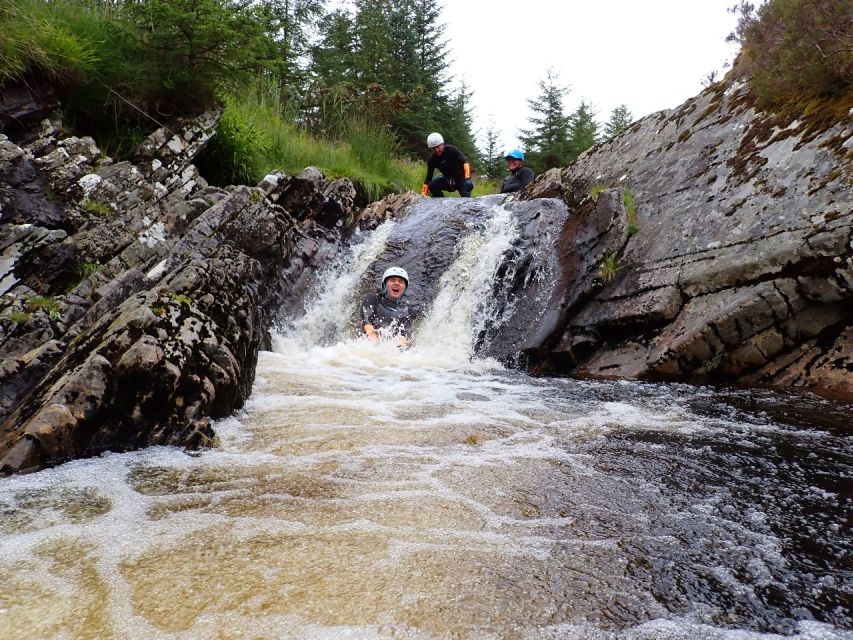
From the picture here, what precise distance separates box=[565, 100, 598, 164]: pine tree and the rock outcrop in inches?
576

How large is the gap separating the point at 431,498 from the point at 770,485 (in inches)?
61.8

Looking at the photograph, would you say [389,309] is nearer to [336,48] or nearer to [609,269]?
[609,269]

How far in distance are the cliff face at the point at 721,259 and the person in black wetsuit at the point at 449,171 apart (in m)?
4.29

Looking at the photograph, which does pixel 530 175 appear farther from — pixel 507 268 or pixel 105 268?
pixel 105 268

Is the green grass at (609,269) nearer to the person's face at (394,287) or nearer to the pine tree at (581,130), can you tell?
the person's face at (394,287)

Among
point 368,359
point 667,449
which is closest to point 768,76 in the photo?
point 667,449

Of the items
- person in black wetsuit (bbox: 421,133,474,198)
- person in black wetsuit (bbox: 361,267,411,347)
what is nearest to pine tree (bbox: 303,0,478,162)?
person in black wetsuit (bbox: 421,133,474,198)

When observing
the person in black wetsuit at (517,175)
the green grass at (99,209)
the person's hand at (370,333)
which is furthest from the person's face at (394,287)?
the person in black wetsuit at (517,175)

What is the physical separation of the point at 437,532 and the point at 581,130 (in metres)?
21.2

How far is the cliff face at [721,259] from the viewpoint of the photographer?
14.5ft

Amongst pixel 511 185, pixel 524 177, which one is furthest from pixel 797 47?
pixel 511 185

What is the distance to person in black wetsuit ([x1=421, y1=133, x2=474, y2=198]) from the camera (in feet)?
36.3

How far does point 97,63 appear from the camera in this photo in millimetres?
6410

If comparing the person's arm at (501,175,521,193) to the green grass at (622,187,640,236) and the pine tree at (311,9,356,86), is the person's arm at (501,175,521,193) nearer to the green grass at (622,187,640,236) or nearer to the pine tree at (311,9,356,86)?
the green grass at (622,187,640,236)
